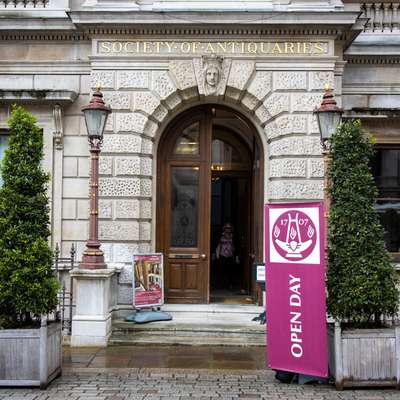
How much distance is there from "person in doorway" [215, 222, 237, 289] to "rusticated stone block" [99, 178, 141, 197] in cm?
344

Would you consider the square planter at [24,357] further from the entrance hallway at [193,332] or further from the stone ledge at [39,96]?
the stone ledge at [39,96]

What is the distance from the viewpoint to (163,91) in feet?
42.6

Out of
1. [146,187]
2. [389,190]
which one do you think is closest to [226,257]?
[146,187]

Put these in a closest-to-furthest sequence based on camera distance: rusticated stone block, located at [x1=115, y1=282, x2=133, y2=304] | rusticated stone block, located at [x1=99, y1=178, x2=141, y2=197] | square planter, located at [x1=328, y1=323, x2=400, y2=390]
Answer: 1. square planter, located at [x1=328, y1=323, x2=400, y2=390]
2. rusticated stone block, located at [x1=115, y1=282, x2=133, y2=304]
3. rusticated stone block, located at [x1=99, y1=178, x2=141, y2=197]

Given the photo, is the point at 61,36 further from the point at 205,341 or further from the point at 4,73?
the point at 205,341

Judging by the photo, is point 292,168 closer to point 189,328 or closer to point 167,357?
point 189,328

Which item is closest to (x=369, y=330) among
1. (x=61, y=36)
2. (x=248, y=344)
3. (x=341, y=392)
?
(x=341, y=392)

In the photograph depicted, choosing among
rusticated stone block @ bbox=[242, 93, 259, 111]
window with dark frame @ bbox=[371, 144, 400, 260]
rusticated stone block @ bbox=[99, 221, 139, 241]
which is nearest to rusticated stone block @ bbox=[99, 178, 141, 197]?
rusticated stone block @ bbox=[99, 221, 139, 241]

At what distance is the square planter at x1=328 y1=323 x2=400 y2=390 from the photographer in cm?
801

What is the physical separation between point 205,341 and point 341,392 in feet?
11.7

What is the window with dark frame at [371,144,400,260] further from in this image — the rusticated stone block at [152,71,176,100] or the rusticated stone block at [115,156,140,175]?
the rusticated stone block at [115,156,140,175]

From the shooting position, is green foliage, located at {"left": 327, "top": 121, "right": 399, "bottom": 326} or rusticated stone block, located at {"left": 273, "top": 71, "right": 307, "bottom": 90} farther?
rusticated stone block, located at {"left": 273, "top": 71, "right": 307, "bottom": 90}

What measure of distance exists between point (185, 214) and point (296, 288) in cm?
574

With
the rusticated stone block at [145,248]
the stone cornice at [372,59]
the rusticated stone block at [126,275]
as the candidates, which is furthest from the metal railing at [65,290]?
the stone cornice at [372,59]
